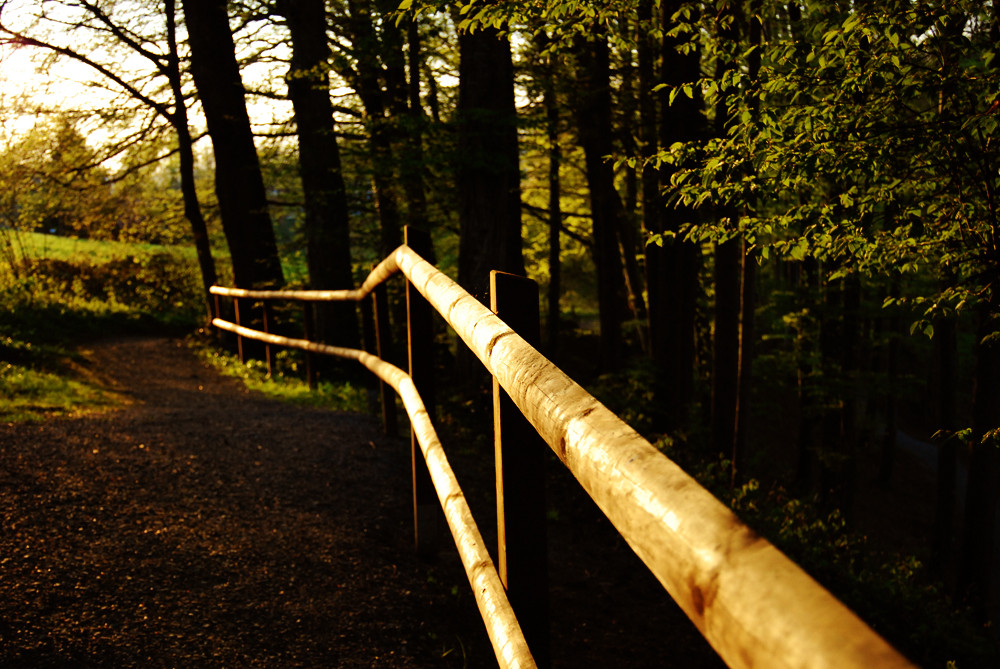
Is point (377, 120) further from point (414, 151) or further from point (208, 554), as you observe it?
point (208, 554)

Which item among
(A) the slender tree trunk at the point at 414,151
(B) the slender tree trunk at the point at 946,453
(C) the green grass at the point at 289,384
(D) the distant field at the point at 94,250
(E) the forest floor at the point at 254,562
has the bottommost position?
(B) the slender tree trunk at the point at 946,453

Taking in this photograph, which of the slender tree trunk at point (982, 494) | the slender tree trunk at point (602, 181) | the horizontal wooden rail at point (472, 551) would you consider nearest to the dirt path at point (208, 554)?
the horizontal wooden rail at point (472, 551)

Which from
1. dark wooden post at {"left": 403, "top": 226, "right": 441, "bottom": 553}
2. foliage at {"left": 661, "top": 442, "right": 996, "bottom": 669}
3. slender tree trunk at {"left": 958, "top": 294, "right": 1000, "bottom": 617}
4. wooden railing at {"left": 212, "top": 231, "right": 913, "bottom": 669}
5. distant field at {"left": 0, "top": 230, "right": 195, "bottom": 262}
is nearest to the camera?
wooden railing at {"left": 212, "top": 231, "right": 913, "bottom": 669}

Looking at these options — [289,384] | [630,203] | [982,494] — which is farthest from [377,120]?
[982,494]

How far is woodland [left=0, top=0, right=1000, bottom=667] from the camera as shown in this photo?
4453 millimetres

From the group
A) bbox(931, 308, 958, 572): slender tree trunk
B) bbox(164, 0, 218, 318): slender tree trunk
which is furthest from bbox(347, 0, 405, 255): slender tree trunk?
bbox(931, 308, 958, 572): slender tree trunk

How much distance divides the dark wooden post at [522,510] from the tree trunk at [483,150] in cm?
672

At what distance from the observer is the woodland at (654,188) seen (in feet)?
14.6

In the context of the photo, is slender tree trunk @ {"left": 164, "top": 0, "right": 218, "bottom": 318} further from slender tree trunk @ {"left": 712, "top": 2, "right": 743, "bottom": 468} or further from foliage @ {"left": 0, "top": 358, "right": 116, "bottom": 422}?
slender tree trunk @ {"left": 712, "top": 2, "right": 743, "bottom": 468}

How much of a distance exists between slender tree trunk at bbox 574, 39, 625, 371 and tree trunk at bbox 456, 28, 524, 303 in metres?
3.99

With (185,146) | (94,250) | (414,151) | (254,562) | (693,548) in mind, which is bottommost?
(254,562)

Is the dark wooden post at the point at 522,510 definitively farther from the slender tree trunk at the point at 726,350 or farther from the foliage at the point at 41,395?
the slender tree trunk at the point at 726,350

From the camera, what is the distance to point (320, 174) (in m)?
11.6

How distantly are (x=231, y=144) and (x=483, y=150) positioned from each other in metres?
5.77
